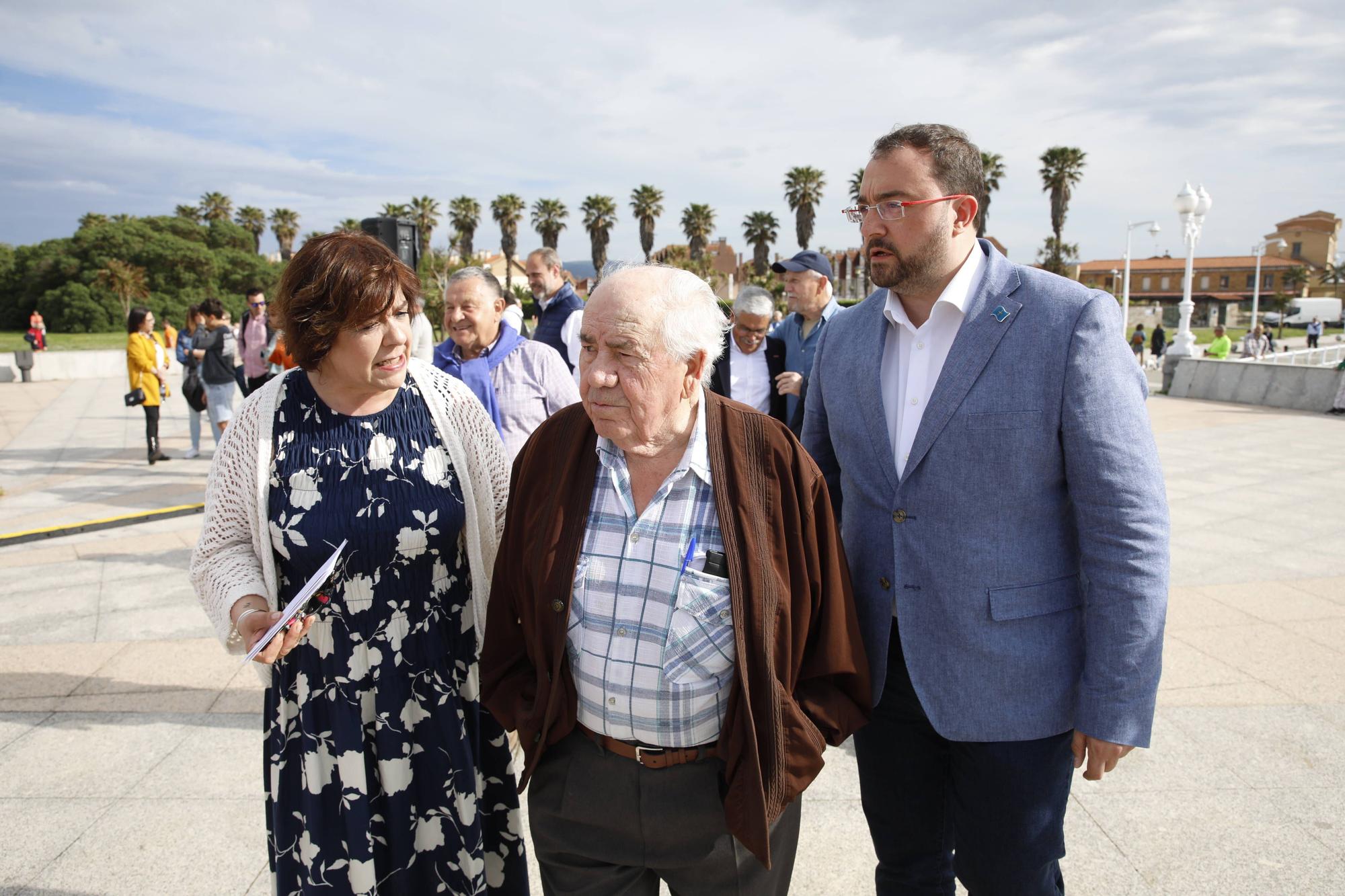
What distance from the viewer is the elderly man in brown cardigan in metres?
1.70

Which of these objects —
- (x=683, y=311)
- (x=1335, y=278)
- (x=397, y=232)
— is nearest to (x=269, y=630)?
(x=683, y=311)

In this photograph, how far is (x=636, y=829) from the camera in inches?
69.9

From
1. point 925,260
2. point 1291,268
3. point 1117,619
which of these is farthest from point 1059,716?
point 1291,268

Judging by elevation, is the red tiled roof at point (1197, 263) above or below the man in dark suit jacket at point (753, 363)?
above

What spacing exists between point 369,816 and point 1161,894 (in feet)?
7.67

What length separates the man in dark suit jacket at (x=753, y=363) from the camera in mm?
4918

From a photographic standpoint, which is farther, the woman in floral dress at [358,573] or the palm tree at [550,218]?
the palm tree at [550,218]

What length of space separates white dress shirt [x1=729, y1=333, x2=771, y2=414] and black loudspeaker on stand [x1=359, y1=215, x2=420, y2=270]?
10.0 ft

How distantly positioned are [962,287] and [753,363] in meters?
3.08

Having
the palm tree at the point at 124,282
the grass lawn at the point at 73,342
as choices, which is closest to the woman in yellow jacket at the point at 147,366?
the grass lawn at the point at 73,342

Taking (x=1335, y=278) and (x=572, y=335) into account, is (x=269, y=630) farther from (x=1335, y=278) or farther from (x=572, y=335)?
(x=1335, y=278)

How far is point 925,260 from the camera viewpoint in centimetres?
188

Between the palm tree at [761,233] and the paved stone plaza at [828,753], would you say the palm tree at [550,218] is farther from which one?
the paved stone plaza at [828,753]

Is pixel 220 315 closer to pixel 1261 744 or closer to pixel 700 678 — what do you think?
pixel 700 678
